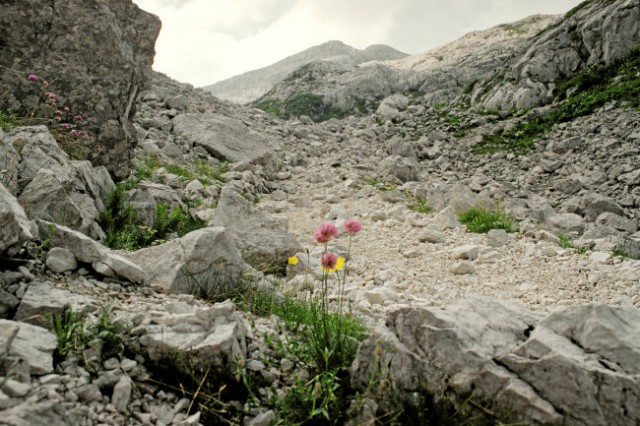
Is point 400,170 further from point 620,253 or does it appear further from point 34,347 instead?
point 34,347

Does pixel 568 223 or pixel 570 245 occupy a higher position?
pixel 568 223

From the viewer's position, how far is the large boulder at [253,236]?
7.04 meters

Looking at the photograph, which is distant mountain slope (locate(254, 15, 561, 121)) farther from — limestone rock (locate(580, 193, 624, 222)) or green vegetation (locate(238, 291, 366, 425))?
green vegetation (locate(238, 291, 366, 425))

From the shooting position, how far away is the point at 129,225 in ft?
22.5

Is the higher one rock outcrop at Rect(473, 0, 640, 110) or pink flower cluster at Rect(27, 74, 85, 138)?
rock outcrop at Rect(473, 0, 640, 110)

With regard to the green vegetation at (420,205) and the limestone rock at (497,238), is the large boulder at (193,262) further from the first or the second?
the green vegetation at (420,205)

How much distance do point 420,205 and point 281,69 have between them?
132525 millimetres

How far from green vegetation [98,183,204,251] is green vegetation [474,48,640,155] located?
15598 mm

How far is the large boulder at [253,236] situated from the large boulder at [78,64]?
90.6 inches

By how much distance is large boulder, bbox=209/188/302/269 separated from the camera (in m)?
7.04

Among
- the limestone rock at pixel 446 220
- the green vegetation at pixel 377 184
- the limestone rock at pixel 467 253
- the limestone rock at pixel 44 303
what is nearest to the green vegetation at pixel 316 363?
the limestone rock at pixel 44 303

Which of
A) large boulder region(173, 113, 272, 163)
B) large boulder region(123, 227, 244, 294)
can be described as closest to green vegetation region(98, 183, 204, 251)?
large boulder region(123, 227, 244, 294)

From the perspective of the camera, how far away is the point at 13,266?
3.45 meters

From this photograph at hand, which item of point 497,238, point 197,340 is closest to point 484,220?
point 497,238
